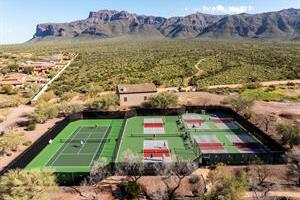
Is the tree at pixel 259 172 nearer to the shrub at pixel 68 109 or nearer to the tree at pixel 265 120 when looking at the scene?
the tree at pixel 265 120

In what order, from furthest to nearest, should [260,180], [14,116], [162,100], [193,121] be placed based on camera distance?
A: [14,116]
[162,100]
[193,121]
[260,180]

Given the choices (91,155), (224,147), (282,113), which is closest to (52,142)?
(91,155)

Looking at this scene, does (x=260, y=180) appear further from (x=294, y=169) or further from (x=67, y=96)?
(x=67, y=96)

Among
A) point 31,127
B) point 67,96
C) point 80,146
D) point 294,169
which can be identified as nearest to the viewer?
point 294,169

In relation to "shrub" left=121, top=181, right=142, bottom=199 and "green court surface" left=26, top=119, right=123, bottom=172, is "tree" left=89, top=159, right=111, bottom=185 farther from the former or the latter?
"green court surface" left=26, top=119, right=123, bottom=172

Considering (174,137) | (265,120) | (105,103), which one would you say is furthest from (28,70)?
(265,120)
